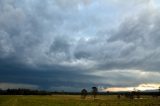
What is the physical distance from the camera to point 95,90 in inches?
6447

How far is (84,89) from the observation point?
174m

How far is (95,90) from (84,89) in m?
11.6
